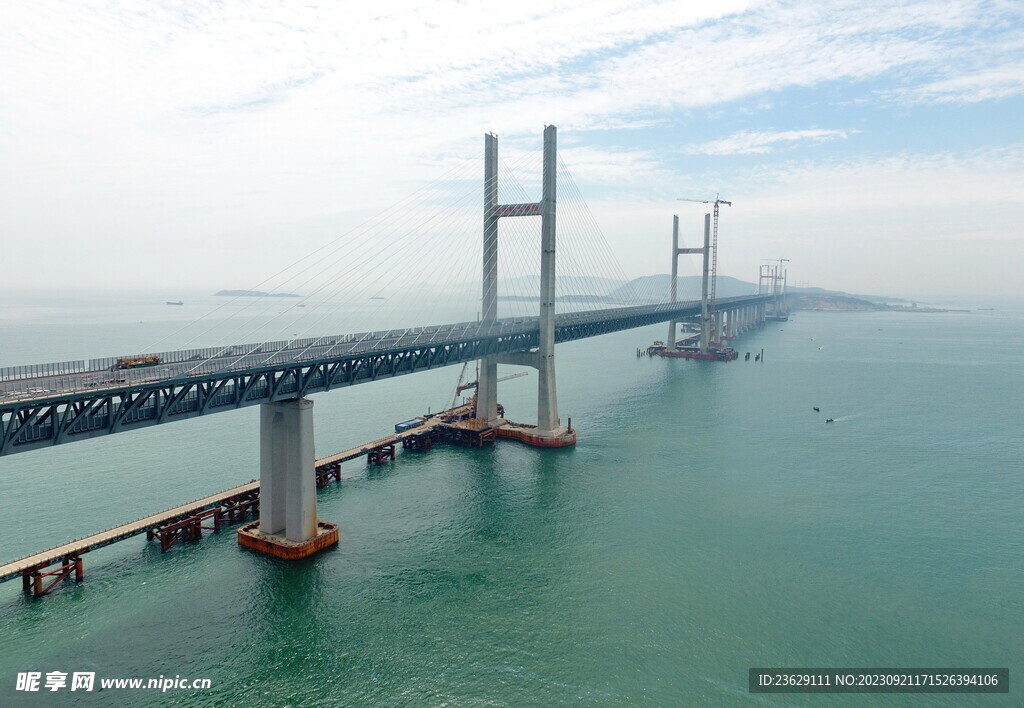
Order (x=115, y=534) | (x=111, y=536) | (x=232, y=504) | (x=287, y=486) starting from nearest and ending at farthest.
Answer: (x=111, y=536), (x=115, y=534), (x=287, y=486), (x=232, y=504)

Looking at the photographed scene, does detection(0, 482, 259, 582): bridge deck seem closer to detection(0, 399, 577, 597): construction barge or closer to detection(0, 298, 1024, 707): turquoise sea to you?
detection(0, 399, 577, 597): construction barge

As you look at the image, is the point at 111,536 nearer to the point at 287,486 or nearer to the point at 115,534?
the point at 115,534

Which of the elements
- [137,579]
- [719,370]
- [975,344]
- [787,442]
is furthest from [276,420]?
[975,344]

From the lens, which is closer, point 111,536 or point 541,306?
point 111,536

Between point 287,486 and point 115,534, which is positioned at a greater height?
point 287,486

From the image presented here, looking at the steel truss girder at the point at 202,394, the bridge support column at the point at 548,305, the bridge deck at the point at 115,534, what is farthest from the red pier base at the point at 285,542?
the bridge support column at the point at 548,305

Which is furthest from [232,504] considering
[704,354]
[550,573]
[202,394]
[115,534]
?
[704,354]

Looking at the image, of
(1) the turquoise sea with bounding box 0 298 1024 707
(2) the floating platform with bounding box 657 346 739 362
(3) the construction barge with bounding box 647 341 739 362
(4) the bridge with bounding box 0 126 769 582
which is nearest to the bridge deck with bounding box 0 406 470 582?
(4) the bridge with bounding box 0 126 769 582

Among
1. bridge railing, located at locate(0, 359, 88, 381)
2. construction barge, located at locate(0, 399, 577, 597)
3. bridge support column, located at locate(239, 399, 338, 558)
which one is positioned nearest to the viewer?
bridge railing, located at locate(0, 359, 88, 381)
